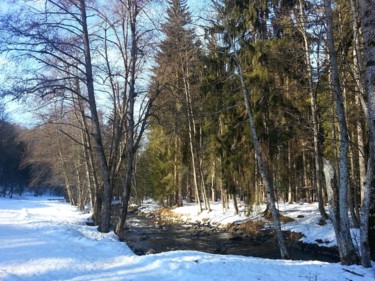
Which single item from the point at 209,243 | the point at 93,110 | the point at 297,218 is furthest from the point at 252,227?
the point at 93,110

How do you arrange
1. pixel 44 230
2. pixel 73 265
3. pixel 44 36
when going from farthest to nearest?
1. pixel 44 230
2. pixel 44 36
3. pixel 73 265

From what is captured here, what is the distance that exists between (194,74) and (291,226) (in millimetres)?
12523

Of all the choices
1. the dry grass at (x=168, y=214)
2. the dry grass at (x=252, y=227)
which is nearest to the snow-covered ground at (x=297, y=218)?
the dry grass at (x=168, y=214)

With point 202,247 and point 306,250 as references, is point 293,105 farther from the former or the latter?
point 202,247

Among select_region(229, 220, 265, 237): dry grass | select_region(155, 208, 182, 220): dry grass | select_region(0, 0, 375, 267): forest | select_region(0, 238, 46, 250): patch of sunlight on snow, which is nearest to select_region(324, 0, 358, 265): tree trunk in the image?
select_region(0, 0, 375, 267): forest

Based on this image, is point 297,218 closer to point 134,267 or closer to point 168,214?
point 168,214

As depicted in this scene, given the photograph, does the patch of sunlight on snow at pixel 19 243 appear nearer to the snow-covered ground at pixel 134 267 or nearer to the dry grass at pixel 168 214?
the snow-covered ground at pixel 134 267

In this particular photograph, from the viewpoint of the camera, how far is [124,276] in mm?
6457

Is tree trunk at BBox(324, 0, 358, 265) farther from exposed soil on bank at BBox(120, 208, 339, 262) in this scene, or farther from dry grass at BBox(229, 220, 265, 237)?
dry grass at BBox(229, 220, 265, 237)

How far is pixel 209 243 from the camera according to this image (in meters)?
16.9

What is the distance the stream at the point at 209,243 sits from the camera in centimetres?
1422

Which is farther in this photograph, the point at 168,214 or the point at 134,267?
the point at 168,214

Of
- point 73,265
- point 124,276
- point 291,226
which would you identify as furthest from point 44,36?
point 291,226

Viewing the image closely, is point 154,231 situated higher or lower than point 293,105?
lower
